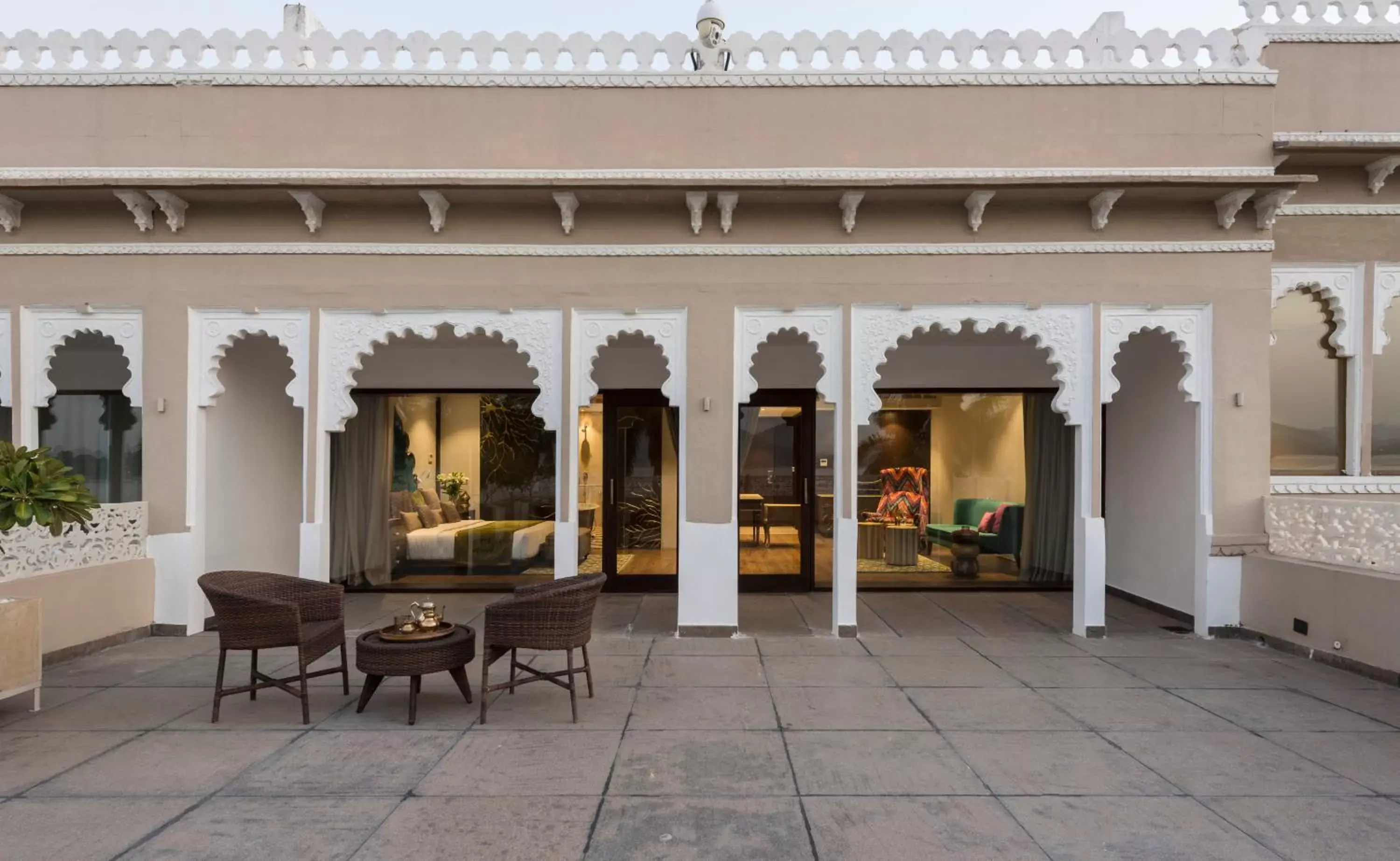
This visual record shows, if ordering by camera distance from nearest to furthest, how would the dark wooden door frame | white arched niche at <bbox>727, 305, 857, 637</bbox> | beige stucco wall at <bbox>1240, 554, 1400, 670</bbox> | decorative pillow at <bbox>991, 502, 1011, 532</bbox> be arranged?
beige stucco wall at <bbox>1240, 554, 1400, 670</bbox> → white arched niche at <bbox>727, 305, 857, 637</bbox> → the dark wooden door frame → decorative pillow at <bbox>991, 502, 1011, 532</bbox>

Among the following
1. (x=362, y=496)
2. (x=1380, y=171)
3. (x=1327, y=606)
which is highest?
(x=1380, y=171)

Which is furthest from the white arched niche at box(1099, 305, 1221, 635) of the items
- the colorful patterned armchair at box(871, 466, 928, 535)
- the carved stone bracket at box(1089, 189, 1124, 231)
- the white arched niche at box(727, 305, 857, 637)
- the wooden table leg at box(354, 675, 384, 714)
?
the wooden table leg at box(354, 675, 384, 714)

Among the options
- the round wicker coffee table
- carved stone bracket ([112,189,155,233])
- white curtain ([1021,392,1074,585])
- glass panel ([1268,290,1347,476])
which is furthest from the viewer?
white curtain ([1021,392,1074,585])

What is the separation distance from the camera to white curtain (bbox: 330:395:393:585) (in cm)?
875

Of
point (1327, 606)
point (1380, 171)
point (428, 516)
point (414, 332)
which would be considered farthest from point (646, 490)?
point (1380, 171)

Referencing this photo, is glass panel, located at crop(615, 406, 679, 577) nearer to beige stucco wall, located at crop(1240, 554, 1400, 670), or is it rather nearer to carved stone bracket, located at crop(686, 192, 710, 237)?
carved stone bracket, located at crop(686, 192, 710, 237)

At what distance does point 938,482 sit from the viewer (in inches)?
361

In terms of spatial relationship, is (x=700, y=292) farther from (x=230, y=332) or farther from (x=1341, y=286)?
(x=1341, y=286)

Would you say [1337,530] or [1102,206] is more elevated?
[1102,206]

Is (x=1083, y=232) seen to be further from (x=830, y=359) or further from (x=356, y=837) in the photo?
(x=356, y=837)

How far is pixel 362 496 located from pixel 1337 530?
1002 centimetres

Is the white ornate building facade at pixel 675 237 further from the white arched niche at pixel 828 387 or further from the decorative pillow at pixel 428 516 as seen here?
the decorative pillow at pixel 428 516

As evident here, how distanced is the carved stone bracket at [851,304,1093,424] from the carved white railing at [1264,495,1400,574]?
1.85 metres

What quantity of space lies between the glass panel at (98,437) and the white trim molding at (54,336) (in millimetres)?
1869
